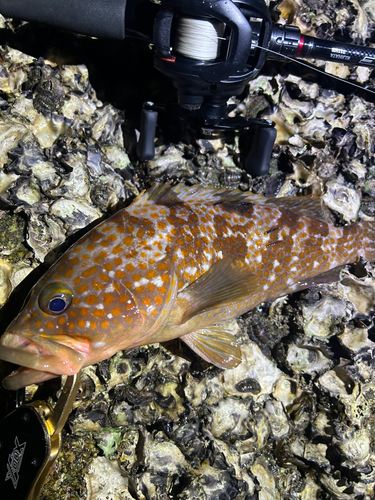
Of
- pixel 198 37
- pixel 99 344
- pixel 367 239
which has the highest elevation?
pixel 198 37

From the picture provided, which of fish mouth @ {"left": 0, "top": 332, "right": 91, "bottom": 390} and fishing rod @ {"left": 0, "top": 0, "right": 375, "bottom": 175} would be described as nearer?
fish mouth @ {"left": 0, "top": 332, "right": 91, "bottom": 390}

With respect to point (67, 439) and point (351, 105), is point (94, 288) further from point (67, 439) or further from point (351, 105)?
point (351, 105)

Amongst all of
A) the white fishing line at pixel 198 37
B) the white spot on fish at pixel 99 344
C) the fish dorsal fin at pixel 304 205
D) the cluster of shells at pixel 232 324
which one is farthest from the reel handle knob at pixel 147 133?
the white spot on fish at pixel 99 344

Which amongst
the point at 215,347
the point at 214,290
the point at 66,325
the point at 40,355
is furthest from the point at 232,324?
the point at 40,355

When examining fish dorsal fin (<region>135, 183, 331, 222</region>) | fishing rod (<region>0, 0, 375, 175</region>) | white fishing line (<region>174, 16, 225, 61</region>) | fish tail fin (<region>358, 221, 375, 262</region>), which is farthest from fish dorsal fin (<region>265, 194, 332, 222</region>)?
white fishing line (<region>174, 16, 225, 61</region>)

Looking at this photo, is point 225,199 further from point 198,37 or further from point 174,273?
point 198,37

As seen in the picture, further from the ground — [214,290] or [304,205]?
[304,205]

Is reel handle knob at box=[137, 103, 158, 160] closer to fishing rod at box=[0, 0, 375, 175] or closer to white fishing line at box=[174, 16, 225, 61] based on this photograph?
A: fishing rod at box=[0, 0, 375, 175]
